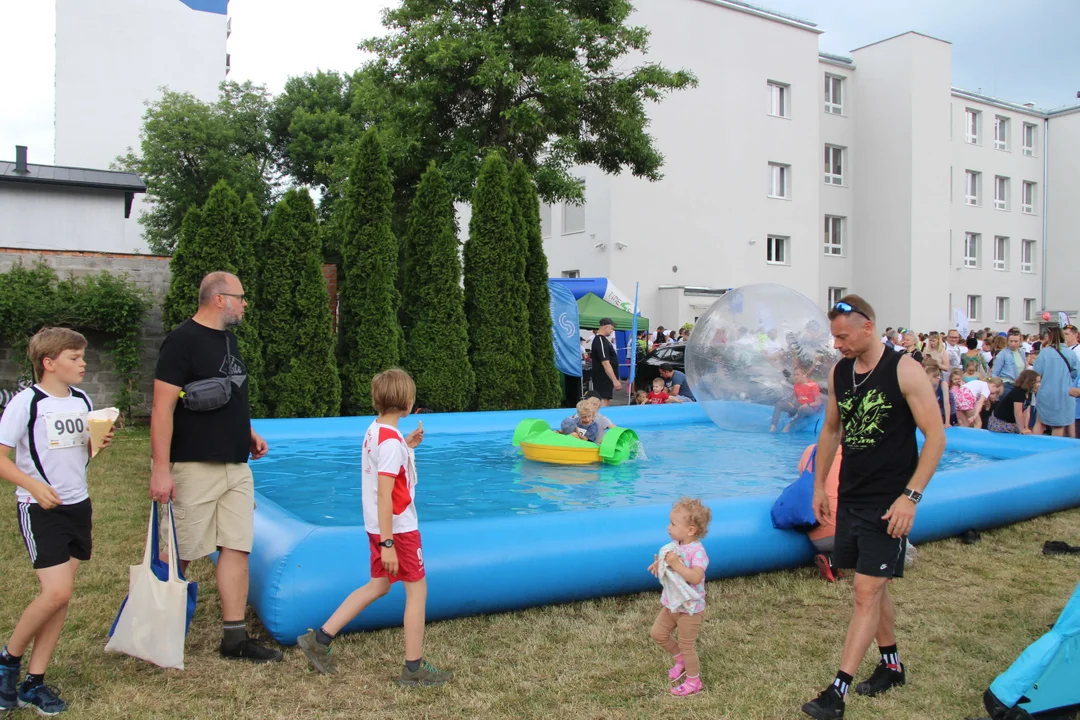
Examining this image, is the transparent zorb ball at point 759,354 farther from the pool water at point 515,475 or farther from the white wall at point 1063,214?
the white wall at point 1063,214

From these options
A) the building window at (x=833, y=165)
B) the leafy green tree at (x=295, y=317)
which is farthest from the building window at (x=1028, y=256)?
the leafy green tree at (x=295, y=317)

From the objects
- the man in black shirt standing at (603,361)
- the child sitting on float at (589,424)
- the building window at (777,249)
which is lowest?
the child sitting on float at (589,424)

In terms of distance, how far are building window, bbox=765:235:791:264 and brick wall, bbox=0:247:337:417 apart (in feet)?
74.2

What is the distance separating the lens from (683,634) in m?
3.89

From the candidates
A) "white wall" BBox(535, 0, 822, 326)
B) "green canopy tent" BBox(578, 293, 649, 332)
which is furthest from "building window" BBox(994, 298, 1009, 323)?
"green canopy tent" BBox(578, 293, 649, 332)

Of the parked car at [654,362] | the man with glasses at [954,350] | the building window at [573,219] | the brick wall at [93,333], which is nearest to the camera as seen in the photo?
the brick wall at [93,333]

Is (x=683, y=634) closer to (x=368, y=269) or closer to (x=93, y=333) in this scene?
(x=368, y=269)

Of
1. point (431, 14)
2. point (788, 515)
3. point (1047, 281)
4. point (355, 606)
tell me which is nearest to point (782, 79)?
point (431, 14)

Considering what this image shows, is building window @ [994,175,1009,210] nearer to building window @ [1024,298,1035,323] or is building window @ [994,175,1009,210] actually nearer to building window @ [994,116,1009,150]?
building window @ [994,116,1009,150]

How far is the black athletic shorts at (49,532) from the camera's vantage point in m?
3.60

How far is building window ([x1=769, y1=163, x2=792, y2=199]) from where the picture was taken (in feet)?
102

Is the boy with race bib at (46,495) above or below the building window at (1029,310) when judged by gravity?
below

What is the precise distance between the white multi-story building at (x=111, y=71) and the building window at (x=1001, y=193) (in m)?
41.2

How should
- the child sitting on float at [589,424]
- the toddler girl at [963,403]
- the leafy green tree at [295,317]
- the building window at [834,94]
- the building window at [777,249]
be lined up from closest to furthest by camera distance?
the child sitting on float at [589,424]
the toddler girl at [963,403]
the leafy green tree at [295,317]
the building window at [777,249]
the building window at [834,94]
